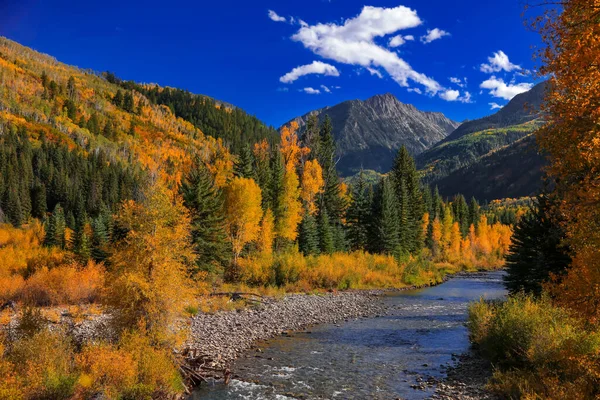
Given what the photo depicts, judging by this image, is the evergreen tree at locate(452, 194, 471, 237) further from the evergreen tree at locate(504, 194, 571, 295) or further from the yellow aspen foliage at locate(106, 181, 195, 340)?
the yellow aspen foliage at locate(106, 181, 195, 340)

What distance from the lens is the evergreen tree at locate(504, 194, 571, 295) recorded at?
2655cm

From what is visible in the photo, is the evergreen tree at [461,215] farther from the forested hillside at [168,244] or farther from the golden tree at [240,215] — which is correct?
the golden tree at [240,215]

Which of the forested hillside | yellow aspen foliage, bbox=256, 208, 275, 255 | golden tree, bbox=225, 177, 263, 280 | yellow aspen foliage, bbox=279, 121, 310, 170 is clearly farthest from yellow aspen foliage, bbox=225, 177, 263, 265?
yellow aspen foliage, bbox=279, 121, 310, 170

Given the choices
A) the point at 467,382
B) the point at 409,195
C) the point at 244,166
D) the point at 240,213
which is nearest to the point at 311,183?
the point at 244,166

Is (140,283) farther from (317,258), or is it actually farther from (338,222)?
(338,222)

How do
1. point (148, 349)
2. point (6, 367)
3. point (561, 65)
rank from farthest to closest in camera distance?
point (148, 349) < point (6, 367) < point (561, 65)

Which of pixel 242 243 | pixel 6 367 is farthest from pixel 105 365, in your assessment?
pixel 242 243

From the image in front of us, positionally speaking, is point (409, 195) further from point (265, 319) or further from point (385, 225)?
point (265, 319)

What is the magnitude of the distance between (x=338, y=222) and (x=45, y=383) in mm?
56111

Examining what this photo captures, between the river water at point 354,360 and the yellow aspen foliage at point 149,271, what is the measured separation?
151 inches

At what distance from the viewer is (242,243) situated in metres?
45.2

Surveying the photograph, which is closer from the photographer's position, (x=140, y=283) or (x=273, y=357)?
(x=140, y=283)

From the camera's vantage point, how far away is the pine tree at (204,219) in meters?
38.9

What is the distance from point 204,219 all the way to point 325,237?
23.1 meters
